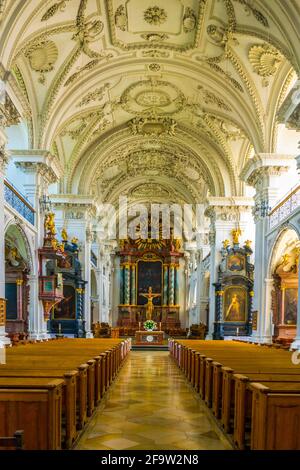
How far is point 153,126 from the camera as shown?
1916 centimetres

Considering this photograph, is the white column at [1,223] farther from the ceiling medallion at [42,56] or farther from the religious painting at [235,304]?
the religious painting at [235,304]

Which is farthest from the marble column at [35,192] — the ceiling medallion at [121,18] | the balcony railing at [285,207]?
the balcony railing at [285,207]

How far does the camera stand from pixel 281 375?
5.05 meters

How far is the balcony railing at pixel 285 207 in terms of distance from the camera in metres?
11.4

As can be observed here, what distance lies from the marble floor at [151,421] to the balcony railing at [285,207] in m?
5.25

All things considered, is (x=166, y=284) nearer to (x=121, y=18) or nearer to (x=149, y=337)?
(x=149, y=337)

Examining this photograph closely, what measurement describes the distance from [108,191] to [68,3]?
600 inches

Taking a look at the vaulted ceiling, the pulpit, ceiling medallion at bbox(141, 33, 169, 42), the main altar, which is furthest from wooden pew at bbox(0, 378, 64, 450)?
the main altar

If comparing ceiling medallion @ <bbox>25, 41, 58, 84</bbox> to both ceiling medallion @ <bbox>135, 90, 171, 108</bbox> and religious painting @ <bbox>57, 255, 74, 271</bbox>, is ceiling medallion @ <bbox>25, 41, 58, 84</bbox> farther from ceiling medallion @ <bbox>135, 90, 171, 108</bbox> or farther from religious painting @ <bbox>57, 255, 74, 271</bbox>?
religious painting @ <bbox>57, 255, 74, 271</bbox>

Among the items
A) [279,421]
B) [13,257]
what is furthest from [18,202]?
[279,421]

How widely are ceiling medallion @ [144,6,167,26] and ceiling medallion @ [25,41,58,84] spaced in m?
2.57

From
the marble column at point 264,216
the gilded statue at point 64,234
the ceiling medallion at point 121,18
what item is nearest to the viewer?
the ceiling medallion at point 121,18

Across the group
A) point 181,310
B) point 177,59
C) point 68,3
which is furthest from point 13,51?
point 181,310

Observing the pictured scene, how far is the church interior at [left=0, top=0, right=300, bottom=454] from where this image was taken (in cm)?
486
